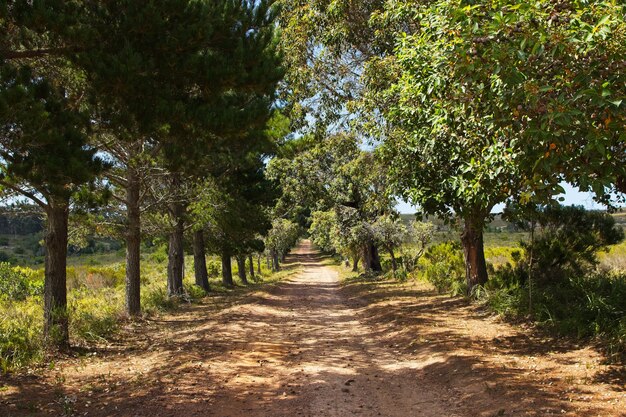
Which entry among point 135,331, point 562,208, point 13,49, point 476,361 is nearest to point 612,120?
point 476,361

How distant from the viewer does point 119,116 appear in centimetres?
696

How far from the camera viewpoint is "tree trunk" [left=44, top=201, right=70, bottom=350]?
334 inches

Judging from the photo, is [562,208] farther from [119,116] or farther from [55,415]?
[55,415]

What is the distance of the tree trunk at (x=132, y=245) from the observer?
12.9 metres

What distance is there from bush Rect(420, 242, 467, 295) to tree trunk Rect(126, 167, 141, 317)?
9.60 metres

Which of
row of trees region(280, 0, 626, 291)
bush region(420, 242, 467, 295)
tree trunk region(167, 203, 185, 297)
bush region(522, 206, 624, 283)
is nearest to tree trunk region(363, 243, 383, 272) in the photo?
bush region(420, 242, 467, 295)

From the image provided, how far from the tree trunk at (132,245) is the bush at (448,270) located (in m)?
9.60

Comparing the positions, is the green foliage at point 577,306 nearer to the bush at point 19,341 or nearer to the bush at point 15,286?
the bush at point 19,341

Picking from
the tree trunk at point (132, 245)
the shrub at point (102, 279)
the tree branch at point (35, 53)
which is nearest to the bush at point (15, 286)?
the shrub at point (102, 279)

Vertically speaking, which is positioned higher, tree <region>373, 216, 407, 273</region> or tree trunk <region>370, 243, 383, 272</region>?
tree <region>373, 216, 407, 273</region>

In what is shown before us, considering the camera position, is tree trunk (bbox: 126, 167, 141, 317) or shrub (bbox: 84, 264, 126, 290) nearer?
tree trunk (bbox: 126, 167, 141, 317)

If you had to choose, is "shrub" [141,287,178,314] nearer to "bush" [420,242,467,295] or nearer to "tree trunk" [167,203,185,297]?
"tree trunk" [167,203,185,297]

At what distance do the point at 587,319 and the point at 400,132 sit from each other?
5.03 metres

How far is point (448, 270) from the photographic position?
18.7 metres
